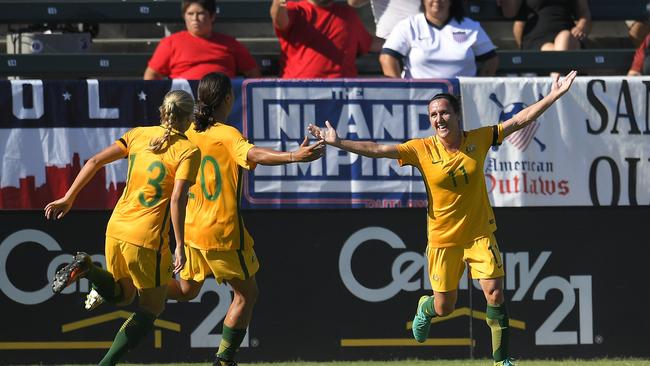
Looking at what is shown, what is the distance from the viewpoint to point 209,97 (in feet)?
27.1

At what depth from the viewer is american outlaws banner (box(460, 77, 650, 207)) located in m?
9.89

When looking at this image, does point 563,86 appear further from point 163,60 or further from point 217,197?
point 163,60

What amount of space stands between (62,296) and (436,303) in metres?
3.10

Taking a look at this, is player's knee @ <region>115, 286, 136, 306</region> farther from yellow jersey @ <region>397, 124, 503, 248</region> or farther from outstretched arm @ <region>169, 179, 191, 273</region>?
yellow jersey @ <region>397, 124, 503, 248</region>

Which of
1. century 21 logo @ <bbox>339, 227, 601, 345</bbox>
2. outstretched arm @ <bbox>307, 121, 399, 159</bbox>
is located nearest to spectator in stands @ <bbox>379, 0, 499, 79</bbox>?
century 21 logo @ <bbox>339, 227, 601, 345</bbox>

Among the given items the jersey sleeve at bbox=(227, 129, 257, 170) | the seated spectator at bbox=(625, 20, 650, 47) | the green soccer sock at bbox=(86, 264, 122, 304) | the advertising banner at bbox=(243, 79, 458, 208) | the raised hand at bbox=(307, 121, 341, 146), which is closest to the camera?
the green soccer sock at bbox=(86, 264, 122, 304)

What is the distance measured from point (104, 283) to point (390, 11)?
475 cm

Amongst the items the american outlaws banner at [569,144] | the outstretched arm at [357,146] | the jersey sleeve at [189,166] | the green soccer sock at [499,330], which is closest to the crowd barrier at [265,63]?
the american outlaws banner at [569,144]

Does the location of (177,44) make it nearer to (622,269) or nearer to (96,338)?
(96,338)

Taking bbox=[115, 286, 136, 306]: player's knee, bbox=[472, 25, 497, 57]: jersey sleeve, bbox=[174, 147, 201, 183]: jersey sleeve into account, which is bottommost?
bbox=[115, 286, 136, 306]: player's knee

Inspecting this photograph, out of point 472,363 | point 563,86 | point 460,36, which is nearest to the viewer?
point 563,86

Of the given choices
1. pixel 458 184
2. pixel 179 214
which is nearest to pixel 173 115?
pixel 179 214

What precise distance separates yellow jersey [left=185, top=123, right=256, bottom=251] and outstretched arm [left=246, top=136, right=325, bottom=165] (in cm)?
32

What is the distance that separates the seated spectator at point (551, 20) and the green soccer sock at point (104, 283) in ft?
18.4
